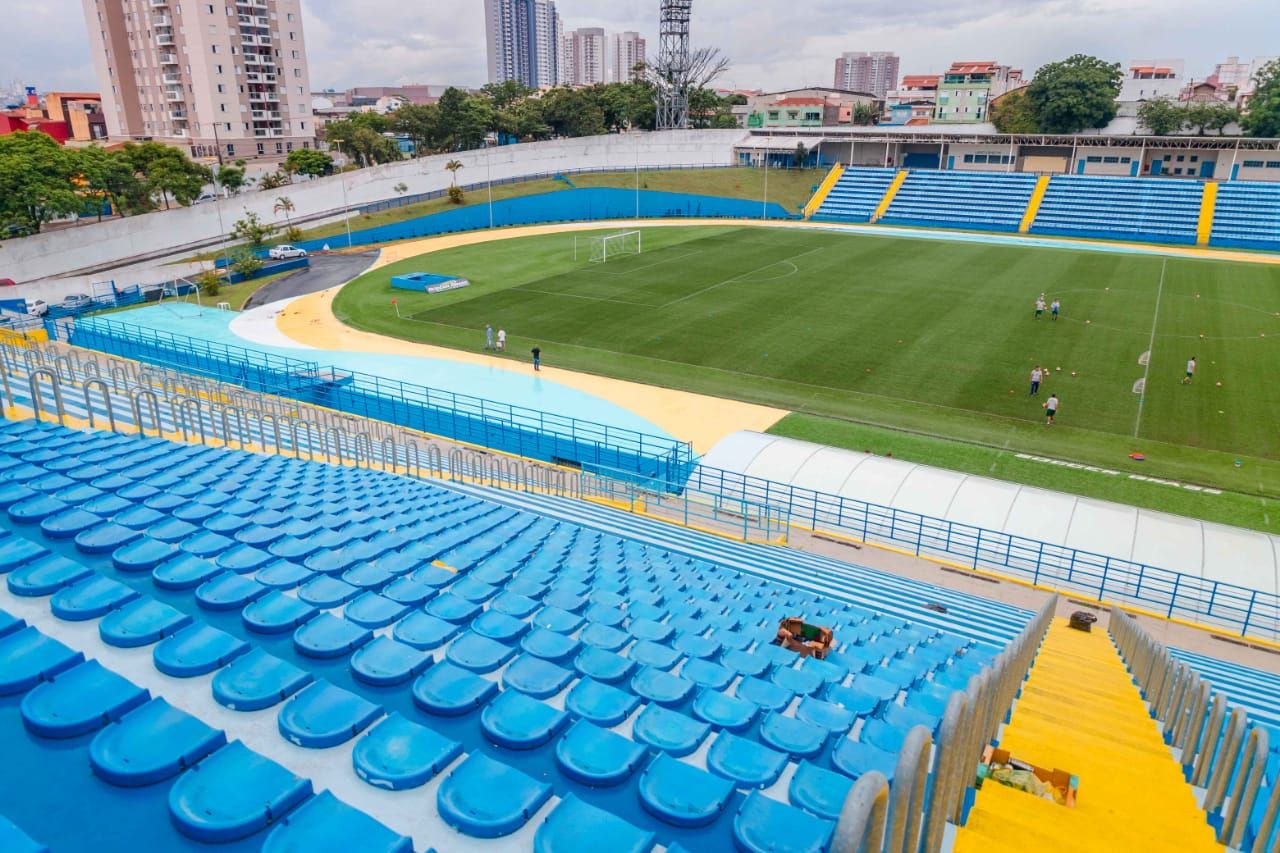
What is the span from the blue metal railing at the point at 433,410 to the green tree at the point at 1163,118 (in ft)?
283

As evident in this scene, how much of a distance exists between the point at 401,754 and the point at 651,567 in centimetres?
816

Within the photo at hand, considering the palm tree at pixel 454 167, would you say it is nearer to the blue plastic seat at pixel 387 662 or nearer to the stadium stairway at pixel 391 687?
the stadium stairway at pixel 391 687

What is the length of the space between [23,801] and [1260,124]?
104m

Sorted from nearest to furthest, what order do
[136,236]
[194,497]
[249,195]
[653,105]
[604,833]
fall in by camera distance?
[604,833] → [194,497] → [136,236] → [249,195] → [653,105]

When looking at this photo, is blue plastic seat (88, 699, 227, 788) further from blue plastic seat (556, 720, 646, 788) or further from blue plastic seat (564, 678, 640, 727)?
blue plastic seat (564, 678, 640, 727)

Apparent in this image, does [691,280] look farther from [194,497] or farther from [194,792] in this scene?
[194,792]

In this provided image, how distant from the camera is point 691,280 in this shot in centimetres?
4994

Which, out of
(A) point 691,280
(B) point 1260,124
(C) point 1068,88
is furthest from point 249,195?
(B) point 1260,124

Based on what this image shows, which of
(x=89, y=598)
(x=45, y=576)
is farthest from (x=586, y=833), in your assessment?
(x=45, y=576)

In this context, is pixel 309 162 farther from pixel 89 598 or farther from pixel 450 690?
pixel 450 690

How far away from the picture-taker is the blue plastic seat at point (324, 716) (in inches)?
237

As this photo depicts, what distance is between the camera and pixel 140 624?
737cm

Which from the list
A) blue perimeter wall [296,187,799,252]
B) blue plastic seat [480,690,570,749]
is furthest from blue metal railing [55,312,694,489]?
blue perimeter wall [296,187,799,252]

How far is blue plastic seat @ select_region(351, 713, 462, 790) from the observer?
5.65m
